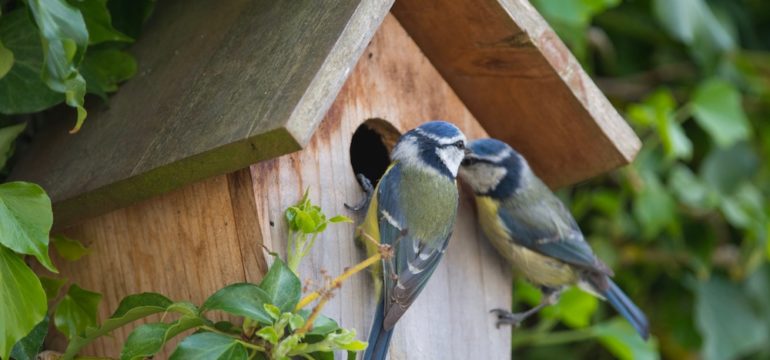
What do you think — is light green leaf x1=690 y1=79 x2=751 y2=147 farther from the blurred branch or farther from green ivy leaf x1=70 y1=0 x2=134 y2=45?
green ivy leaf x1=70 y1=0 x2=134 y2=45

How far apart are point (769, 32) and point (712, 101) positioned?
55 centimetres

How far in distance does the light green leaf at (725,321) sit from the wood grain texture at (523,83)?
104 centimetres

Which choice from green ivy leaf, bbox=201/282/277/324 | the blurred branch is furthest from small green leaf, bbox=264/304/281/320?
the blurred branch

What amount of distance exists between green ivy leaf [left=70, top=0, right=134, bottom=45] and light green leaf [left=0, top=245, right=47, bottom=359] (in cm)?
43

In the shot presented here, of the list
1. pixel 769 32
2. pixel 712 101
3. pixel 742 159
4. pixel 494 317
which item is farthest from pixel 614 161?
pixel 769 32

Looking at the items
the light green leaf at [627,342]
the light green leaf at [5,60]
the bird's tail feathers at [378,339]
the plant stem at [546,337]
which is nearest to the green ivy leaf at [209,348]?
the bird's tail feathers at [378,339]

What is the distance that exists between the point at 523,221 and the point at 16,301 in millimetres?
1017

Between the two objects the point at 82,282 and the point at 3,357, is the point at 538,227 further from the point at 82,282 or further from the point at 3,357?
the point at 3,357

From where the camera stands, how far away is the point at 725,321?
3.14 m

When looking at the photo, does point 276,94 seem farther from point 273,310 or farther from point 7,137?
point 7,137

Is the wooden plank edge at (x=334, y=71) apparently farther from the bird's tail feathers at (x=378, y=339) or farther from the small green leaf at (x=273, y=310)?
the bird's tail feathers at (x=378, y=339)

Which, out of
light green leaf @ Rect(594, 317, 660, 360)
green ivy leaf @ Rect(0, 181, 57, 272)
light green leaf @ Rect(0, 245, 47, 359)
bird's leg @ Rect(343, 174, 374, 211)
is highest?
green ivy leaf @ Rect(0, 181, 57, 272)

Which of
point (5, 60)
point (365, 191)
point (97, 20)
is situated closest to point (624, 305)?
point (365, 191)

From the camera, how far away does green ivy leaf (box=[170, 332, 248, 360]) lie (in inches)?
57.4
